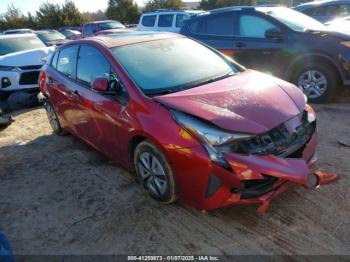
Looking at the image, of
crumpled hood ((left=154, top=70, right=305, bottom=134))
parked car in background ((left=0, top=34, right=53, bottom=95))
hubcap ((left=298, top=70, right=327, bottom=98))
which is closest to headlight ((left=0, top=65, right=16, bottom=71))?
parked car in background ((left=0, top=34, right=53, bottom=95))

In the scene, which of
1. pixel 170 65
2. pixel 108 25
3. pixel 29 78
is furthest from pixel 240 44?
pixel 108 25

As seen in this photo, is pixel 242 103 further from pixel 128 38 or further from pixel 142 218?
pixel 128 38

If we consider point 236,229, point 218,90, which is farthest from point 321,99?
point 236,229

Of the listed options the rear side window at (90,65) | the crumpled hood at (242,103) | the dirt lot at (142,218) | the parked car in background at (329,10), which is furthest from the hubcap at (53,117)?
the parked car in background at (329,10)

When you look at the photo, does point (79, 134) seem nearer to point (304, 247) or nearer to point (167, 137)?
point (167, 137)

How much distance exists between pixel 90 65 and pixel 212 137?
216 cm

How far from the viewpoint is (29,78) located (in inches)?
330

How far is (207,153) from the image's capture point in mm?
2852

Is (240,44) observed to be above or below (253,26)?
below

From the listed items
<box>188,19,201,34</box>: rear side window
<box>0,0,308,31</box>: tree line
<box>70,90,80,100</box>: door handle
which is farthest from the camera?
<box>0,0,308,31</box>: tree line

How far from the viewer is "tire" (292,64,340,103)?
19.7ft

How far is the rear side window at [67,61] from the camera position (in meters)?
4.77

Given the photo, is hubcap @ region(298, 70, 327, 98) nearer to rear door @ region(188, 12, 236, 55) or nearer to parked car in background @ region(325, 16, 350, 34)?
parked car in background @ region(325, 16, 350, 34)

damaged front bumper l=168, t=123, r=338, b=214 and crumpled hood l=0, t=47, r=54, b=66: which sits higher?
crumpled hood l=0, t=47, r=54, b=66
